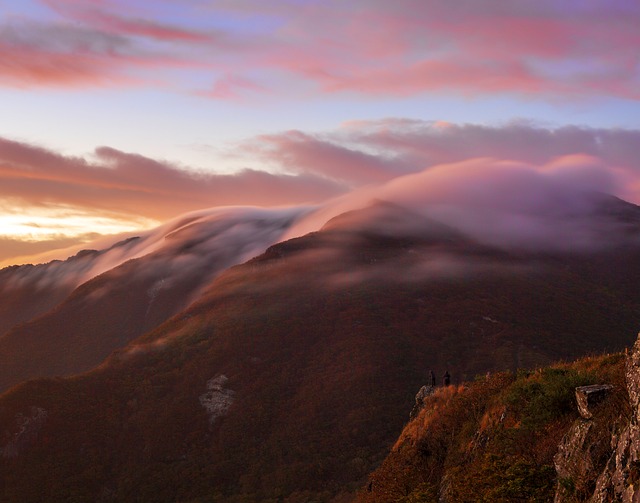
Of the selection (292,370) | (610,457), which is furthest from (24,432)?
(610,457)

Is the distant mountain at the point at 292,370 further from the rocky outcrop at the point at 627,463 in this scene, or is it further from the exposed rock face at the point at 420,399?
the rocky outcrop at the point at 627,463

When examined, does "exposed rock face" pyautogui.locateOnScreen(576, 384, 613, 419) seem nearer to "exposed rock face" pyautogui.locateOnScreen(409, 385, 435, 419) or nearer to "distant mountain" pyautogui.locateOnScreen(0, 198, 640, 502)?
"exposed rock face" pyautogui.locateOnScreen(409, 385, 435, 419)

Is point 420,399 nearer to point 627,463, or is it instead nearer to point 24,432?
point 627,463

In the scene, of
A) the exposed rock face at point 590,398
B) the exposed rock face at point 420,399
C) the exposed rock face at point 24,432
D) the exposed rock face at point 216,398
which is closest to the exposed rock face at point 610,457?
the exposed rock face at point 590,398

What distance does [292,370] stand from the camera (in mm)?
106562

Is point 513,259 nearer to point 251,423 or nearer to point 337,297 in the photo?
point 337,297

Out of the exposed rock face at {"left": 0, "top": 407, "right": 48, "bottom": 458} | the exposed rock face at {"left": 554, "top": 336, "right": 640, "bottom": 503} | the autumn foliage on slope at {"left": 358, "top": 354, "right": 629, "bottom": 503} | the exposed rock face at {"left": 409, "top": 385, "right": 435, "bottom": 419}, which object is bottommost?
the exposed rock face at {"left": 0, "top": 407, "right": 48, "bottom": 458}

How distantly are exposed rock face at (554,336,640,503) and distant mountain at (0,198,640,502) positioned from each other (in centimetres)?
6004

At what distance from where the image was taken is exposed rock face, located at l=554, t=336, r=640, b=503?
11.3 metres

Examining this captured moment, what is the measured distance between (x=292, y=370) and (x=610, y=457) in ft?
316

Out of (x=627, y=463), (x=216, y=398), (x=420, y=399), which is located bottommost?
(x=216, y=398)

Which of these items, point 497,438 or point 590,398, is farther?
point 497,438

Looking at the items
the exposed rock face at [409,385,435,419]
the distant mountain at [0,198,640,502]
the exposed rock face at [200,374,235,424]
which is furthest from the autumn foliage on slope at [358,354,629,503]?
the exposed rock face at [200,374,235,424]

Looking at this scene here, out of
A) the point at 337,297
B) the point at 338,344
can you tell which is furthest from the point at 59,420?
the point at 337,297
